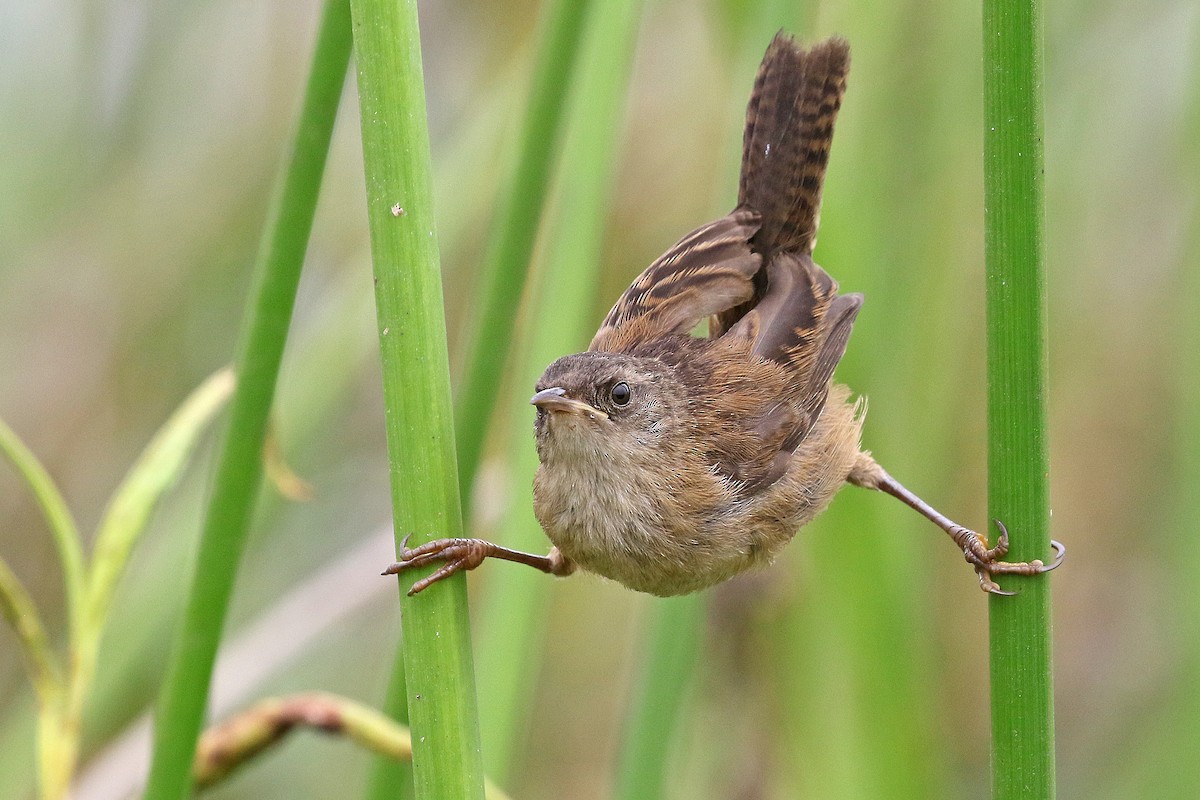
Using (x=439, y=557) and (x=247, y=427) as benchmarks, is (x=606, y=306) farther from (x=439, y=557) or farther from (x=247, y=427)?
(x=439, y=557)

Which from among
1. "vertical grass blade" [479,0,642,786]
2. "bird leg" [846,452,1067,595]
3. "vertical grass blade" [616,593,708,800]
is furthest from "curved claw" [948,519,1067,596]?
"vertical grass blade" [479,0,642,786]

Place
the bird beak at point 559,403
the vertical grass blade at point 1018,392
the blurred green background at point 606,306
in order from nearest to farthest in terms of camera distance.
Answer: the vertical grass blade at point 1018,392 → the bird beak at point 559,403 → the blurred green background at point 606,306

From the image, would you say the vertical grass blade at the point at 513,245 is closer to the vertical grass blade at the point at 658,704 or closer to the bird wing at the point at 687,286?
the vertical grass blade at the point at 658,704

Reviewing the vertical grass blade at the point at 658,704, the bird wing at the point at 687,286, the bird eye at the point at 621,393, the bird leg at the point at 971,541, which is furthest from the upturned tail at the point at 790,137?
the vertical grass blade at the point at 658,704

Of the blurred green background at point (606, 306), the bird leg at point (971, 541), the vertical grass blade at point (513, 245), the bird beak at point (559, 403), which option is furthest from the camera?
the blurred green background at point (606, 306)

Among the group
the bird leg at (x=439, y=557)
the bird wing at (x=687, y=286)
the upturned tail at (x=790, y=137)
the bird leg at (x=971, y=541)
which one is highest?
the upturned tail at (x=790, y=137)

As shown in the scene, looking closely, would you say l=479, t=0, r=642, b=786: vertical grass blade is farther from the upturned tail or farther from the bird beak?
the upturned tail
